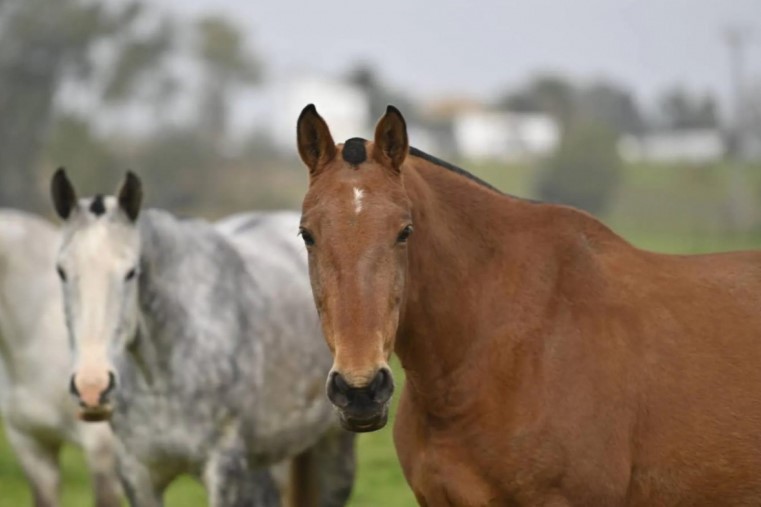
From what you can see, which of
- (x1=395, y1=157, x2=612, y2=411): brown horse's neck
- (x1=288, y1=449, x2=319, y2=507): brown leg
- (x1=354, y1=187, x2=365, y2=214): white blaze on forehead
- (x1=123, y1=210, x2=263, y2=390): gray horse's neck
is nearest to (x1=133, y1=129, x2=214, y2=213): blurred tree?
(x1=288, y1=449, x2=319, y2=507): brown leg

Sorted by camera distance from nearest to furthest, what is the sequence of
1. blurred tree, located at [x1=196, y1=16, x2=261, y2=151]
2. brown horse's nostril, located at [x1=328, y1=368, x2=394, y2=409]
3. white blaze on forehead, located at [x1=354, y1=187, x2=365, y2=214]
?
brown horse's nostril, located at [x1=328, y1=368, x2=394, y2=409] → white blaze on forehead, located at [x1=354, y1=187, x2=365, y2=214] → blurred tree, located at [x1=196, y1=16, x2=261, y2=151]

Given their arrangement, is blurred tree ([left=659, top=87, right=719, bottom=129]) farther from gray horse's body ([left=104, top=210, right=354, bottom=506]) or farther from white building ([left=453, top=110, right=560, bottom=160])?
gray horse's body ([left=104, top=210, right=354, bottom=506])

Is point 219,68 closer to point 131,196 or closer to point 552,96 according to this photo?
point 552,96

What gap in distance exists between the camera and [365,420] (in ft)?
11.4

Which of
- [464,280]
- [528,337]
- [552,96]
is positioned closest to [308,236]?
[464,280]

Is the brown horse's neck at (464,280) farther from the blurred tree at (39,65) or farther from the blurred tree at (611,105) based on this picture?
the blurred tree at (611,105)

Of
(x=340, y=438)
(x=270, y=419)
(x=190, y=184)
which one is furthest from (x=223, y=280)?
(x=190, y=184)

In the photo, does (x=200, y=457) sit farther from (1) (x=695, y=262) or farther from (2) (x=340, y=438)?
(1) (x=695, y=262)

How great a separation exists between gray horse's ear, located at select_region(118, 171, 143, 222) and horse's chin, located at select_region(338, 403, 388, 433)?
2.26 meters

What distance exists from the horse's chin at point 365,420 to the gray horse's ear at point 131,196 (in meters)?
2.26

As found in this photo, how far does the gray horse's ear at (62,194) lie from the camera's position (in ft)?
17.6

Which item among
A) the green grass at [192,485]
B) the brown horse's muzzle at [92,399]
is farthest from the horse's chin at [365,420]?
the green grass at [192,485]

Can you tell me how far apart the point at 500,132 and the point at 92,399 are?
74.7m

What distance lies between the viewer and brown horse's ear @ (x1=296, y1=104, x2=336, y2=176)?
3893mm
